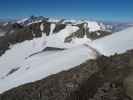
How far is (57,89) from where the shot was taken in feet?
74.2

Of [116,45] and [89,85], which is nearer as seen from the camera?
[89,85]

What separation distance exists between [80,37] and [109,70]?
395 ft

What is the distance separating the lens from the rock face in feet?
59.7

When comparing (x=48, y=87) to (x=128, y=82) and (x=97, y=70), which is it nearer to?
(x=97, y=70)

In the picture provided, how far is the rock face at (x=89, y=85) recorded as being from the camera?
716 inches

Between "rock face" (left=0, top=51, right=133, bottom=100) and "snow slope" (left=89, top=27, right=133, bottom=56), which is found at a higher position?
"snow slope" (left=89, top=27, right=133, bottom=56)

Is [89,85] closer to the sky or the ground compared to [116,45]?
closer to the ground

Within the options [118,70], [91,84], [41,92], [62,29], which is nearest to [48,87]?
[41,92]

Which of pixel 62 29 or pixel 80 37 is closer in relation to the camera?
pixel 80 37

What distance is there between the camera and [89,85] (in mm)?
20766

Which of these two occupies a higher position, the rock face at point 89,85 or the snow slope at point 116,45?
the snow slope at point 116,45

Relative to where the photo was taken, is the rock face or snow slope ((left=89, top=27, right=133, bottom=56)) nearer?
the rock face

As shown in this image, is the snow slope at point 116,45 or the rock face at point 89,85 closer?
the rock face at point 89,85

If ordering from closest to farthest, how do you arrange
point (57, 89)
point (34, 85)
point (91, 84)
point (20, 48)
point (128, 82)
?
point (128, 82), point (91, 84), point (57, 89), point (34, 85), point (20, 48)
